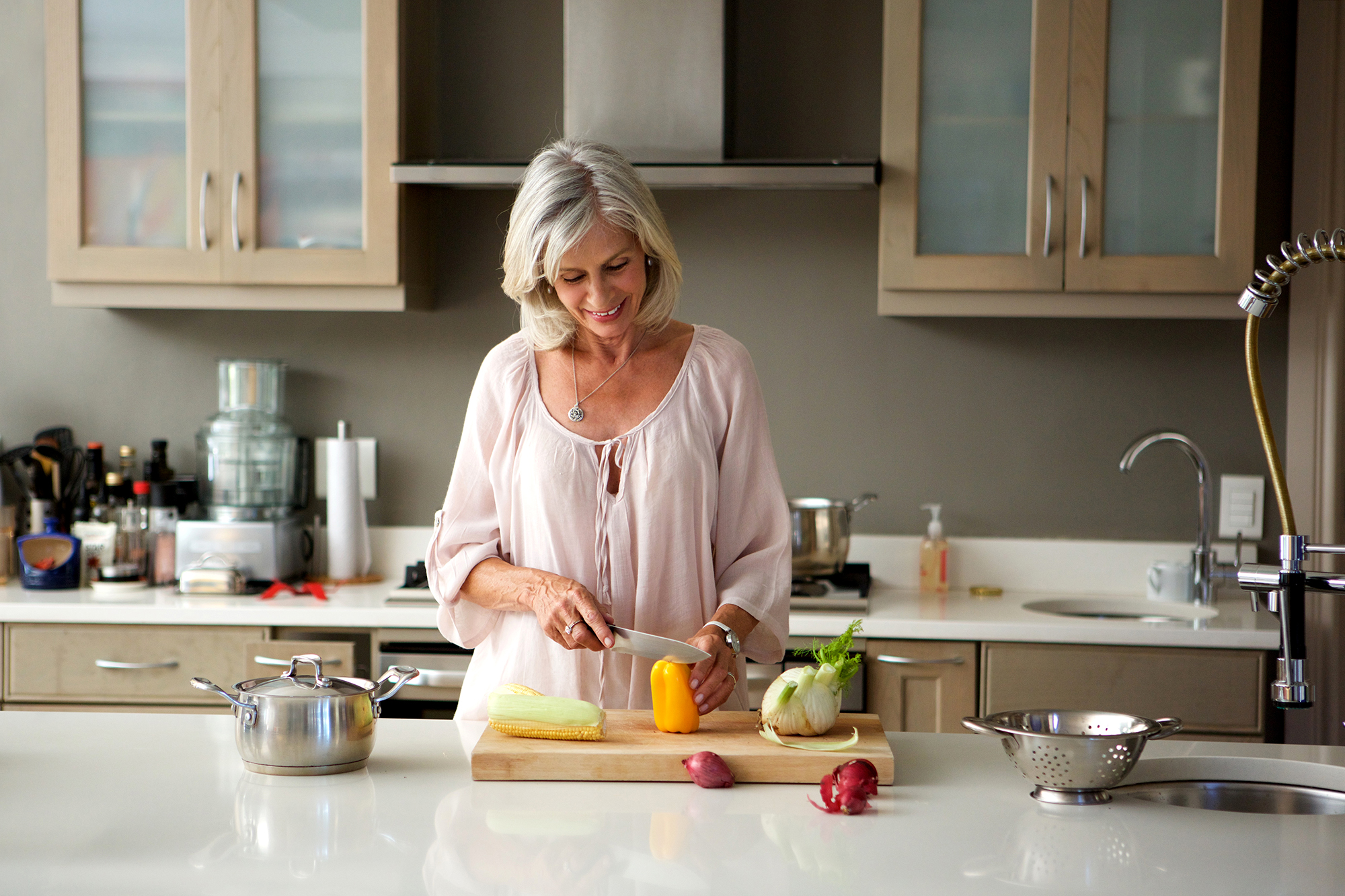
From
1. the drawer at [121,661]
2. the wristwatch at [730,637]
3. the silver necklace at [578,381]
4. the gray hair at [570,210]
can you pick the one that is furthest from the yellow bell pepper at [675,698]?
the drawer at [121,661]

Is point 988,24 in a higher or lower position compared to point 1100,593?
higher

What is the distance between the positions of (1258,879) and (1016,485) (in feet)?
6.43

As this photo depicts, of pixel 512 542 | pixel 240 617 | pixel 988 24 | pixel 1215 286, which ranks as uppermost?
pixel 988 24

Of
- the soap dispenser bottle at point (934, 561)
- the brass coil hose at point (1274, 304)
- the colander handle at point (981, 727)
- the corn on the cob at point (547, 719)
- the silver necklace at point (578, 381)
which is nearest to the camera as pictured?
the brass coil hose at point (1274, 304)

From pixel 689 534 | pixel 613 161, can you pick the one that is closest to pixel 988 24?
pixel 613 161

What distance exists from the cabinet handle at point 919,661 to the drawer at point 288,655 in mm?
1135

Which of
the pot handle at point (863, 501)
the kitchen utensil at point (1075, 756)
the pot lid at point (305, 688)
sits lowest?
the kitchen utensil at point (1075, 756)

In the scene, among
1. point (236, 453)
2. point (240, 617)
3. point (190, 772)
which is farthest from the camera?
point (236, 453)

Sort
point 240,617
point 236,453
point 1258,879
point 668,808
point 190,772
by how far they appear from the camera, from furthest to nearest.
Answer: point 236,453 < point 240,617 < point 190,772 < point 668,808 < point 1258,879

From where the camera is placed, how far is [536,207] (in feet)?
5.60

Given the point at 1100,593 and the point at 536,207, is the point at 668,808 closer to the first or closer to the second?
the point at 536,207

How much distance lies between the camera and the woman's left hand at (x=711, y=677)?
155 centimetres

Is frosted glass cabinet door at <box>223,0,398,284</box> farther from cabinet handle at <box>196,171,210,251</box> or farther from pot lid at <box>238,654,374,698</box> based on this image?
pot lid at <box>238,654,374,698</box>

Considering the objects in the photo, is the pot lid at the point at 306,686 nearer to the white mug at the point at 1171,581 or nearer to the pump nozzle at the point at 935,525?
the pump nozzle at the point at 935,525
